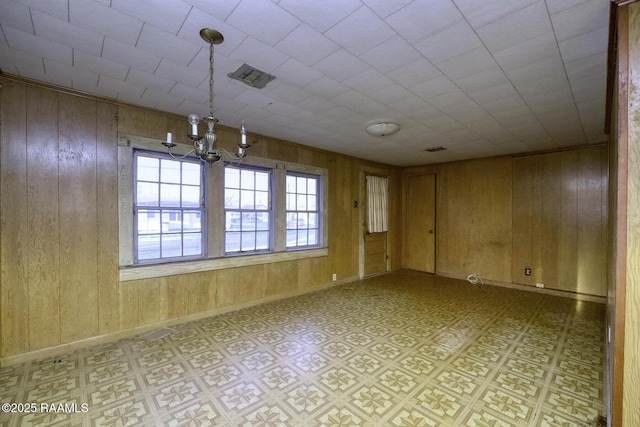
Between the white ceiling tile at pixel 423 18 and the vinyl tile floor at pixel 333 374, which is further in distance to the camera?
the vinyl tile floor at pixel 333 374

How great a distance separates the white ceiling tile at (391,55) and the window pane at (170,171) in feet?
8.62

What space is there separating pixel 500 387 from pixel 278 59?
3183 mm

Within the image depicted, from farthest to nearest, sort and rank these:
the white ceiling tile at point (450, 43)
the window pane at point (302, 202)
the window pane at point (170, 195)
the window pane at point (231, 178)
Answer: the window pane at point (302, 202) → the window pane at point (231, 178) → the window pane at point (170, 195) → the white ceiling tile at point (450, 43)

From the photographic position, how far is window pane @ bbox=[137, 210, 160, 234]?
3215mm

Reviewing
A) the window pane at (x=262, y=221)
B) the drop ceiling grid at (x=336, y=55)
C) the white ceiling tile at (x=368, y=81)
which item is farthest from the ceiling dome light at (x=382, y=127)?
the window pane at (x=262, y=221)

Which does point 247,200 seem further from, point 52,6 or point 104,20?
point 52,6

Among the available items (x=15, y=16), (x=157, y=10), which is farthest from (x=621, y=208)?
(x=15, y=16)

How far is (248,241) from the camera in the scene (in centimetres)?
417

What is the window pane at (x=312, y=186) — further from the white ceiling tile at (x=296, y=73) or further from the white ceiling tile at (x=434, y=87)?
the white ceiling tile at (x=434, y=87)

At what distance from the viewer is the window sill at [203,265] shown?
10.2 feet

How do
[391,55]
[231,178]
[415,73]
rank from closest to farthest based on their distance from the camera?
[391,55], [415,73], [231,178]

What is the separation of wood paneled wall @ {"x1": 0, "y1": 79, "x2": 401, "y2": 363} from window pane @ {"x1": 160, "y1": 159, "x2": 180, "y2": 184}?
0.36m

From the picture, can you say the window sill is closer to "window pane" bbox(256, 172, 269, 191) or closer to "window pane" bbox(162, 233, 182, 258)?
"window pane" bbox(162, 233, 182, 258)

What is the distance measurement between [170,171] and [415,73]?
300cm
